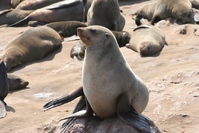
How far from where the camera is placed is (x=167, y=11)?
10.1 meters

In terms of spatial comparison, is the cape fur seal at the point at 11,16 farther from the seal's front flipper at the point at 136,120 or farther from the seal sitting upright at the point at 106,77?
the seal's front flipper at the point at 136,120

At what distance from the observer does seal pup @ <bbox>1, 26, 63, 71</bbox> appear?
334 inches

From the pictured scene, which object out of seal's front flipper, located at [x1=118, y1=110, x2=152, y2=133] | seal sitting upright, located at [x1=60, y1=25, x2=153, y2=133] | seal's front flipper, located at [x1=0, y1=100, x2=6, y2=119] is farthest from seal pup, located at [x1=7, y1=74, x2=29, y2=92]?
seal's front flipper, located at [x1=118, y1=110, x2=152, y2=133]

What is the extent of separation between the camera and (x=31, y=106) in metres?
5.88

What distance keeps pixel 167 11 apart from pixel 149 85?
13.8 feet

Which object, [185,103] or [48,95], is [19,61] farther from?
[185,103]

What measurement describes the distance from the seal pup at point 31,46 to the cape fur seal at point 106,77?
421cm

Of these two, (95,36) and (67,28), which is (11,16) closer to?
(67,28)

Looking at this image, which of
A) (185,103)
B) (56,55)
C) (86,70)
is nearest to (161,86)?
(185,103)

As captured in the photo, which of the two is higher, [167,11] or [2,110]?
[2,110]

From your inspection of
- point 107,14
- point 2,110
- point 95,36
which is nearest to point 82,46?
point 107,14

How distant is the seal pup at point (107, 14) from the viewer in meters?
9.59

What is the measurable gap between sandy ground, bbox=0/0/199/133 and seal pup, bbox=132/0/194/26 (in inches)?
11.7

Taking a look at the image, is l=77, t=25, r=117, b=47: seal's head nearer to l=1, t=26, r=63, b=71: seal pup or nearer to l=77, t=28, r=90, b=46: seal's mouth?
l=77, t=28, r=90, b=46: seal's mouth
